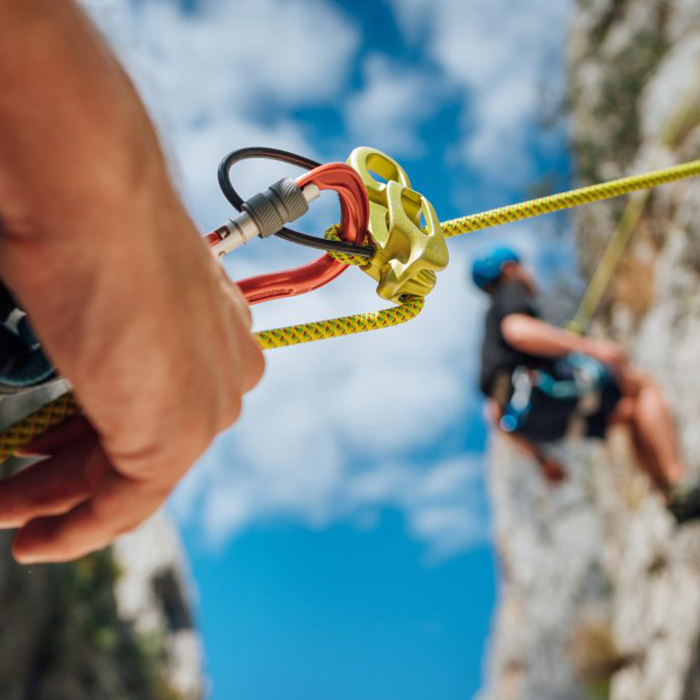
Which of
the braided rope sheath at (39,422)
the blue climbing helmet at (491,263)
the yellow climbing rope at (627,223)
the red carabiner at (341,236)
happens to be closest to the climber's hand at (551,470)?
the blue climbing helmet at (491,263)

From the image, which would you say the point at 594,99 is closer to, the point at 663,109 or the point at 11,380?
the point at 663,109

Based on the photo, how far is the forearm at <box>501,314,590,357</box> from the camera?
4.97 meters

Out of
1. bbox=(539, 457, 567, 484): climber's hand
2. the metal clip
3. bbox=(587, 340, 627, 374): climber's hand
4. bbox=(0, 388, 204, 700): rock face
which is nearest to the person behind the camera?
the metal clip

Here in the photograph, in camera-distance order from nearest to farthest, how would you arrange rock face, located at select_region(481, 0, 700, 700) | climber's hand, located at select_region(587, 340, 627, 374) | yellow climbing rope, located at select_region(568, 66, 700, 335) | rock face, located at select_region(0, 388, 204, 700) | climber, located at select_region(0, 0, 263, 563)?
1. climber, located at select_region(0, 0, 263, 563)
2. climber's hand, located at select_region(587, 340, 627, 374)
3. rock face, located at select_region(481, 0, 700, 700)
4. yellow climbing rope, located at select_region(568, 66, 700, 335)
5. rock face, located at select_region(0, 388, 204, 700)

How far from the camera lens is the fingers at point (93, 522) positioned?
90 centimetres

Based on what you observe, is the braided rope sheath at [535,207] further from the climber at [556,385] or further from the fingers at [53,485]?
the climber at [556,385]

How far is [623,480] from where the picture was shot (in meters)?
10.0

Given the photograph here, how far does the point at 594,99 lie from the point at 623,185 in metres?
11.0

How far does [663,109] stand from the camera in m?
9.91

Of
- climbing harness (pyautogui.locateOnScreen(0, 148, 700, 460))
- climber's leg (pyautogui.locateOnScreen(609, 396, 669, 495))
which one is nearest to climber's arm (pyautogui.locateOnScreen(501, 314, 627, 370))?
climber's leg (pyautogui.locateOnScreen(609, 396, 669, 495))

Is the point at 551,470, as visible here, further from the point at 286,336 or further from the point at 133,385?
the point at 133,385

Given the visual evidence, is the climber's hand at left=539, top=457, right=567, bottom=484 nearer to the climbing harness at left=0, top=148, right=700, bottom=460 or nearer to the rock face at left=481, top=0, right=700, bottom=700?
the rock face at left=481, top=0, right=700, bottom=700

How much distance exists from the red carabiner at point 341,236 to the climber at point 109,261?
1.12ft

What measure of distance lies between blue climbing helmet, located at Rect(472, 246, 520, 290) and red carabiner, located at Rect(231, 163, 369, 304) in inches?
162
